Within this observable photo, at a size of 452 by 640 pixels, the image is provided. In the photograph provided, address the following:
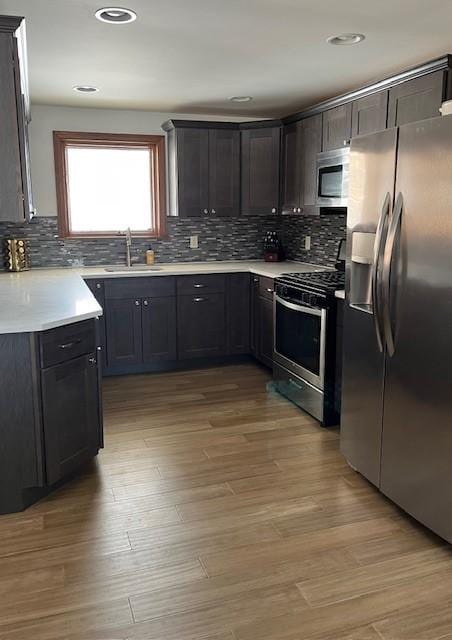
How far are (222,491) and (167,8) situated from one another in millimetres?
2318

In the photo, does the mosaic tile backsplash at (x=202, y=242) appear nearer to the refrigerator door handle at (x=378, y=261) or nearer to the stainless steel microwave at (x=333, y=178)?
the stainless steel microwave at (x=333, y=178)

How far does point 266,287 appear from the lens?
459 centimetres

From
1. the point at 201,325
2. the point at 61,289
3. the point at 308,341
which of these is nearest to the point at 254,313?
the point at 201,325

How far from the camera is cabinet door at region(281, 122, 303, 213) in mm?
4645

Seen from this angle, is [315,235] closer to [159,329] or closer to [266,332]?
[266,332]

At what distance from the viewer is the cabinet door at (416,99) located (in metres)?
2.99

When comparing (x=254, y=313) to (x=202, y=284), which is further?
(x=254, y=313)

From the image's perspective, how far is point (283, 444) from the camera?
332 cm

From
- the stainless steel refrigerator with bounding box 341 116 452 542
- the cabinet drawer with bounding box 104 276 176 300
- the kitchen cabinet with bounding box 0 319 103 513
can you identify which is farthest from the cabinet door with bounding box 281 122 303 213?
the kitchen cabinet with bounding box 0 319 103 513

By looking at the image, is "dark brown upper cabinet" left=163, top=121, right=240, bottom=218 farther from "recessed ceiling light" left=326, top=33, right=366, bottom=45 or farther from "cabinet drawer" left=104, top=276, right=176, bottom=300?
"recessed ceiling light" left=326, top=33, right=366, bottom=45

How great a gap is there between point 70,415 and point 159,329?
2019 mm

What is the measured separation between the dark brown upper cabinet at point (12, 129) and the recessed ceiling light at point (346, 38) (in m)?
1.59

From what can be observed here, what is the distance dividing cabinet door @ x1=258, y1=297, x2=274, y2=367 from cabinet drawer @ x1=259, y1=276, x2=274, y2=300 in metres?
0.04

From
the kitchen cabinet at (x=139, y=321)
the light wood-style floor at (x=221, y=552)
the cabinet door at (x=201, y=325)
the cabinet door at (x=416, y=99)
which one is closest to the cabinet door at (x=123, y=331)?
the kitchen cabinet at (x=139, y=321)
